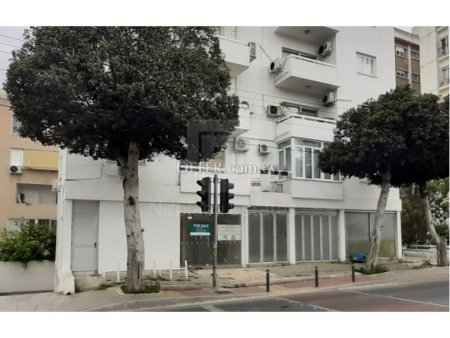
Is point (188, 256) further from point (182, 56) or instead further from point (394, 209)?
point (394, 209)

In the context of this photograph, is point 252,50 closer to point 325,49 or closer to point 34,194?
point 325,49

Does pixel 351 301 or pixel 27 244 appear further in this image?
pixel 27 244

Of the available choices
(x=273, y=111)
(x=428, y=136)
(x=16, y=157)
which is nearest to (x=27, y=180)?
(x=16, y=157)

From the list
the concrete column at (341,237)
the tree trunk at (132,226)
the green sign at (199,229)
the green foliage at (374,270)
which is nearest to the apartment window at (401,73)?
the concrete column at (341,237)

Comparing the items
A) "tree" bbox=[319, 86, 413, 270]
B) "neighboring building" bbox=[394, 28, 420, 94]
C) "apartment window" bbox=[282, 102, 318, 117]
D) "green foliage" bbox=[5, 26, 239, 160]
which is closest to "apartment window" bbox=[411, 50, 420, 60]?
"neighboring building" bbox=[394, 28, 420, 94]

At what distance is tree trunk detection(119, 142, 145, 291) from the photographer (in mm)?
10922

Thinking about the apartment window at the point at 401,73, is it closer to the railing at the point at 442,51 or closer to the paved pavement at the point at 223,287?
the railing at the point at 442,51

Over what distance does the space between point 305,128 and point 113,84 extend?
818 centimetres

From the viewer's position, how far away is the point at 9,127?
52.2 feet

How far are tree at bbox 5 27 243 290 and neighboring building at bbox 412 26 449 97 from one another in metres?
5.01

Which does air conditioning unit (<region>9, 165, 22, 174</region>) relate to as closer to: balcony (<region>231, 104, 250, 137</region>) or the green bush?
the green bush

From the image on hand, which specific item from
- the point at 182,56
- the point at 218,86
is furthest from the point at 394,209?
the point at 182,56

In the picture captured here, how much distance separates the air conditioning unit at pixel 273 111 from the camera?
1484cm

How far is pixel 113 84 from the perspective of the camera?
9.34 metres
